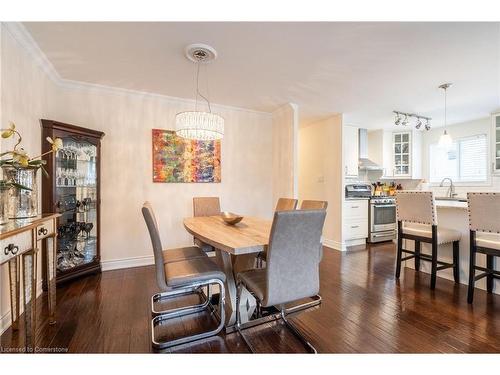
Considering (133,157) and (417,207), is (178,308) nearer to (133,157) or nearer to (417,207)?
(133,157)

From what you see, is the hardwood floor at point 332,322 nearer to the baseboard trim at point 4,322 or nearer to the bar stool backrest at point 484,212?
the baseboard trim at point 4,322

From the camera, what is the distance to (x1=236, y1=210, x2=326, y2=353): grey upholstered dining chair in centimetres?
136

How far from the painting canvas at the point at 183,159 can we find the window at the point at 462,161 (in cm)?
414

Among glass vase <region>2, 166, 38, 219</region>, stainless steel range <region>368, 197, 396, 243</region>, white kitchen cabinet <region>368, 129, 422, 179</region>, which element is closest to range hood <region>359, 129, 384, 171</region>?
white kitchen cabinet <region>368, 129, 422, 179</region>

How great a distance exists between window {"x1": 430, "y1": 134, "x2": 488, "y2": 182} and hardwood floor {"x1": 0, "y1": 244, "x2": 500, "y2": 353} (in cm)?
298

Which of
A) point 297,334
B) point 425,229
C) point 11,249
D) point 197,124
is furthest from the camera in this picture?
point 425,229

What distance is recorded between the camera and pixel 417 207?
8.71 ft

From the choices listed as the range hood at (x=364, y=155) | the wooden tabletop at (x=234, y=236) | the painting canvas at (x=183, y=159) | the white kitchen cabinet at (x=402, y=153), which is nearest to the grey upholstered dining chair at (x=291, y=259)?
the wooden tabletop at (x=234, y=236)

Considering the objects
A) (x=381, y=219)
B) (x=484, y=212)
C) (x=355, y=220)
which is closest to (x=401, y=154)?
(x=381, y=219)

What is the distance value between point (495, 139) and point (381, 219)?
217 cm

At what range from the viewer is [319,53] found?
7.29ft

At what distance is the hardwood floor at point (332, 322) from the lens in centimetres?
159

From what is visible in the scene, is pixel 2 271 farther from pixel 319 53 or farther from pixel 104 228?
pixel 319 53
